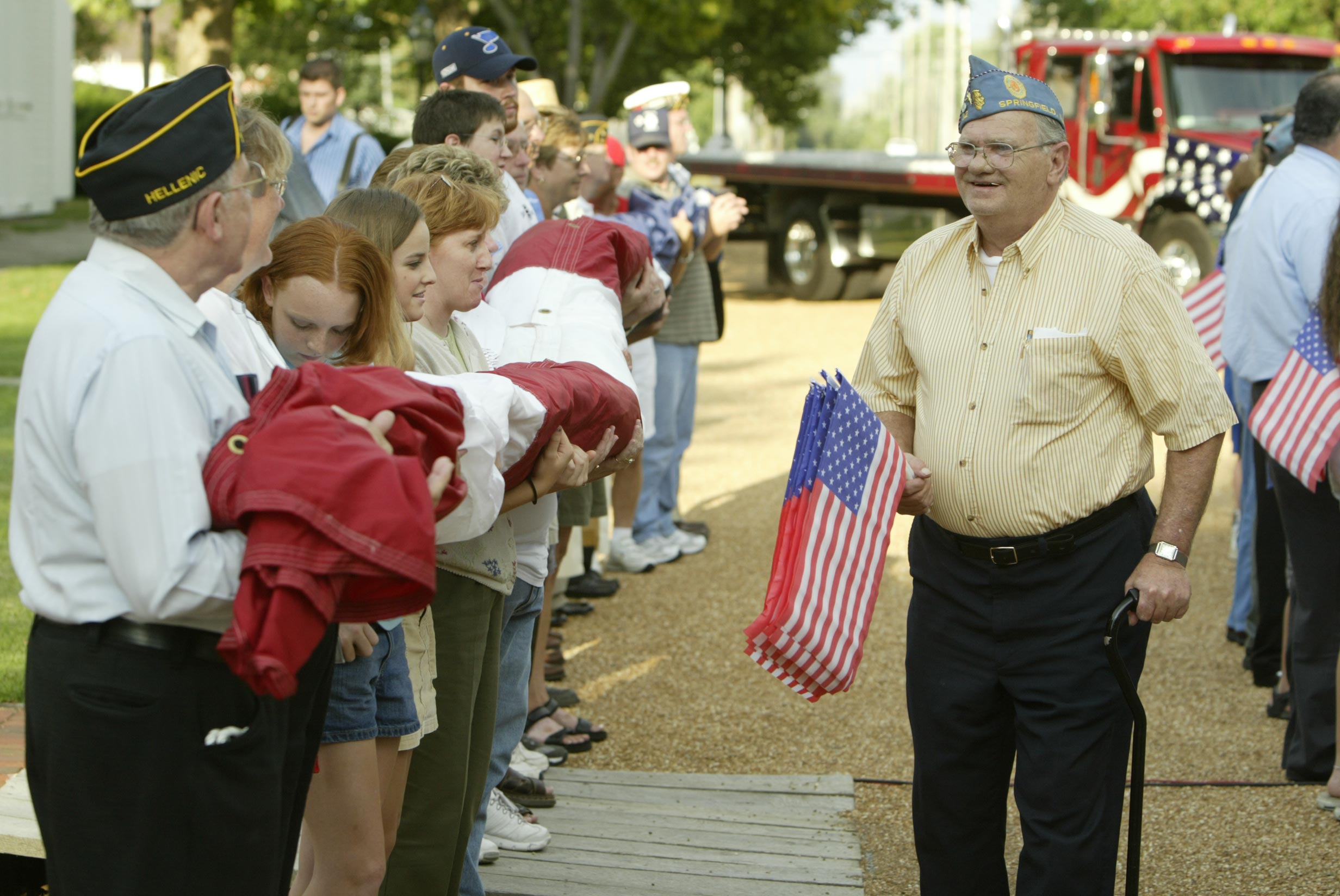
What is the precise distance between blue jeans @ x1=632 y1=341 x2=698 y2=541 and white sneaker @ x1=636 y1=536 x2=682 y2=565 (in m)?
0.03

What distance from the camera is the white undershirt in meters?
3.29

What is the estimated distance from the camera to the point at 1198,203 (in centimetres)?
1572

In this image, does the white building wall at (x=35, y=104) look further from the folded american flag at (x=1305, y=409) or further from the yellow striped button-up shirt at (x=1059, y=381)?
the yellow striped button-up shirt at (x=1059, y=381)

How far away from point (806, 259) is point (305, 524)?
18943 millimetres

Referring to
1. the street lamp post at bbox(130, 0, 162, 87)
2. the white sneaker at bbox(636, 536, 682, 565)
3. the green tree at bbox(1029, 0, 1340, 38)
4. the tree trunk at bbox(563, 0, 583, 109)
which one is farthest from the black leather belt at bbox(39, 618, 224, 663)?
the green tree at bbox(1029, 0, 1340, 38)

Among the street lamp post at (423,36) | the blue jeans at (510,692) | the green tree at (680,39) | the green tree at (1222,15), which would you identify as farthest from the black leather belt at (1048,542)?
the green tree at (1222,15)

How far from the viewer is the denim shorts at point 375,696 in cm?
266

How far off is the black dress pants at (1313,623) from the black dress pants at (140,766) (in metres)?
3.89

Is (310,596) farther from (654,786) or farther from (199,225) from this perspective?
(654,786)

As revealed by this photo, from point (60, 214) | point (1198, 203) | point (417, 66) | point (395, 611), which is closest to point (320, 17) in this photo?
point (417, 66)

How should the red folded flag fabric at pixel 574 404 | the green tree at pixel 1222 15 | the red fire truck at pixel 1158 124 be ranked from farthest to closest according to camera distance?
the green tree at pixel 1222 15 < the red fire truck at pixel 1158 124 < the red folded flag fabric at pixel 574 404

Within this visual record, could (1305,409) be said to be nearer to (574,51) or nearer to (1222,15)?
(574,51)

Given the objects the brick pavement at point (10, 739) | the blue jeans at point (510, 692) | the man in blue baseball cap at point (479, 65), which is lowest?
the brick pavement at point (10, 739)

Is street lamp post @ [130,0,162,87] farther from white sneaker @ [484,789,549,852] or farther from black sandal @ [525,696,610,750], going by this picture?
white sneaker @ [484,789,549,852]
